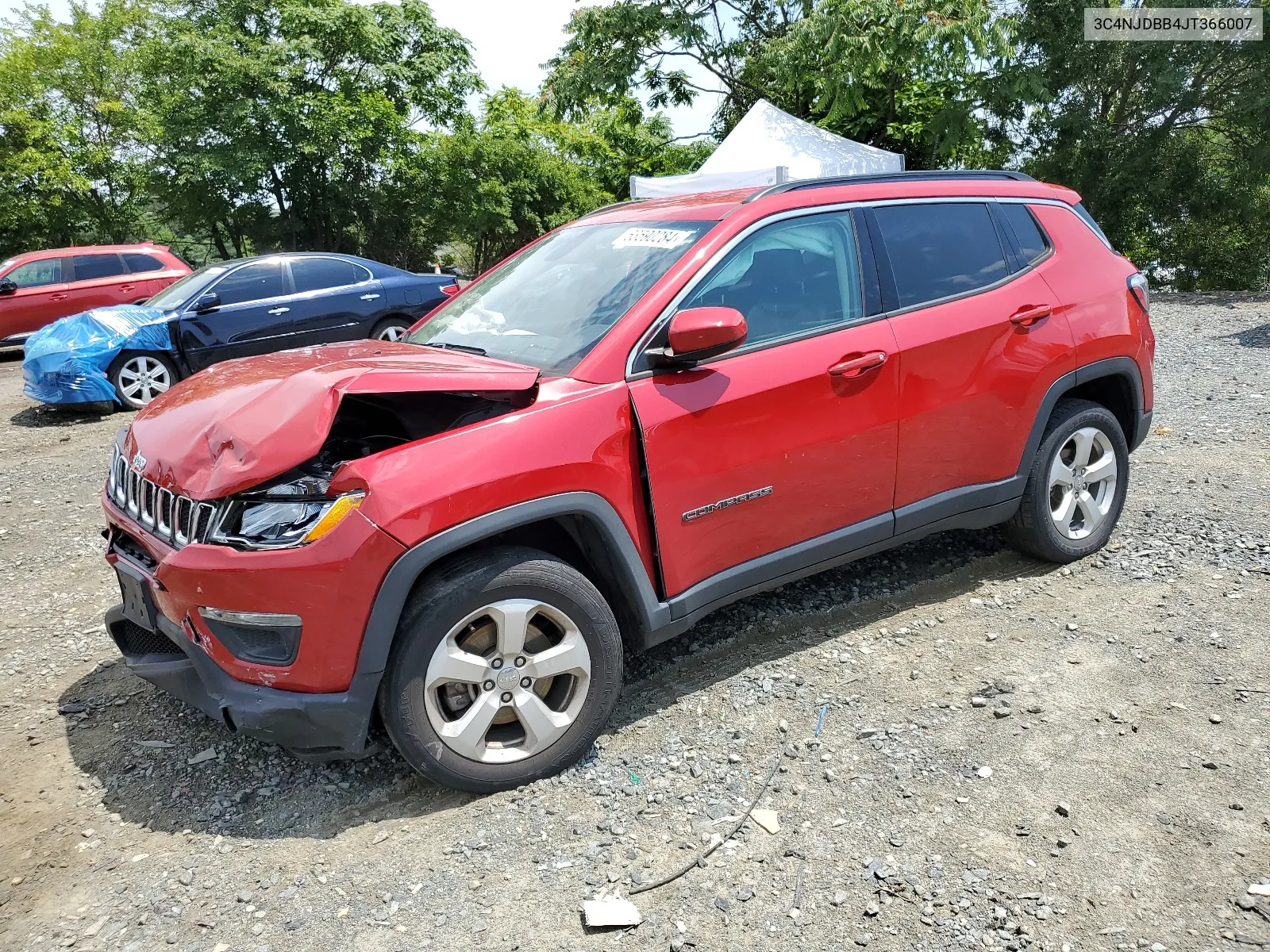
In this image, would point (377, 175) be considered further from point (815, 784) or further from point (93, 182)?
point (815, 784)

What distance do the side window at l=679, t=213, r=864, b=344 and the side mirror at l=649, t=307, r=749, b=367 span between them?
0.66 feet

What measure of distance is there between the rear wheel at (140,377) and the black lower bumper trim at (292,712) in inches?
285

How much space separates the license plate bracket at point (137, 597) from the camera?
3.00 m

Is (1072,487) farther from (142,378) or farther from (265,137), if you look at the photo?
(265,137)

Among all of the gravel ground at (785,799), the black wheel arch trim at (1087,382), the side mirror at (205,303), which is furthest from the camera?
the side mirror at (205,303)

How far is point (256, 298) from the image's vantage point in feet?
32.0

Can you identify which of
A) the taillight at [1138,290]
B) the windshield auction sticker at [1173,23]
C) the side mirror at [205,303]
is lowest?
the taillight at [1138,290]

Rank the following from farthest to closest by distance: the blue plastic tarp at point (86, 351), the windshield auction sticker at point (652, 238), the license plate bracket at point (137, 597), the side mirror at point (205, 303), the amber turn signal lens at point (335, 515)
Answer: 1. the side mirror at point (205, 303)
2. the blue plastic tarp at point (86, 351)
3. the windshield auction sticker at point (652, 238)
4. the license plate bracket at point (137, 597)
5. the amber turn signal lens at point (335, 515)

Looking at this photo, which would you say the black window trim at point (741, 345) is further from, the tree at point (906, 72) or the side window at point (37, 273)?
the tree at point (906, 72)

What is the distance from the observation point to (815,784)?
302cm

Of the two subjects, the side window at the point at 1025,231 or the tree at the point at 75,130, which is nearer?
the side window at the point at 1025,231

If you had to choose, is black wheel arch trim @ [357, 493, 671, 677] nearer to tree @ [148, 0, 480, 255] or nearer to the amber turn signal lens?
the amber turn signal lens

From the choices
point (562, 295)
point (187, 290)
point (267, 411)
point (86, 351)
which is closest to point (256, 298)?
point (187, 290)

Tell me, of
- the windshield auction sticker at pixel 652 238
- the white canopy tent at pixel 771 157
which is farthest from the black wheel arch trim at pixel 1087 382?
the white canopy tent at pixel 771 157
